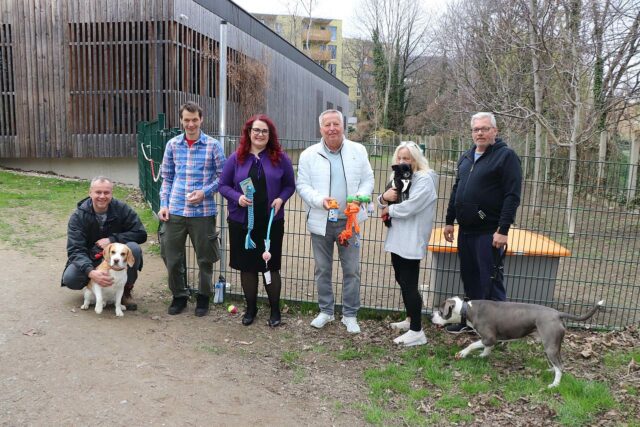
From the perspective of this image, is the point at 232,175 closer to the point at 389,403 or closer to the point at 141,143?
the point at 389,403

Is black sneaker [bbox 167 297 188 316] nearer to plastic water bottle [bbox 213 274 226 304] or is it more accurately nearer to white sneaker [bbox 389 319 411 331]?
plastic water bottle [bbox 213 274 226 304]

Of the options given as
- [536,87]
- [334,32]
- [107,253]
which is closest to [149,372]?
[107,253]

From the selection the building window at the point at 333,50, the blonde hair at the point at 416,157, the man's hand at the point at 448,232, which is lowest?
the man's hand at the point at 448,232

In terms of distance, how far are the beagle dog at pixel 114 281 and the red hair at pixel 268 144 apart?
4.31ft

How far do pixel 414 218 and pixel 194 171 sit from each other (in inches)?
77.2

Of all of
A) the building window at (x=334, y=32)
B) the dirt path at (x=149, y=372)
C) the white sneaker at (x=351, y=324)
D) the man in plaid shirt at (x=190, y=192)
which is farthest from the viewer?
the building window at (x=334, y=32)

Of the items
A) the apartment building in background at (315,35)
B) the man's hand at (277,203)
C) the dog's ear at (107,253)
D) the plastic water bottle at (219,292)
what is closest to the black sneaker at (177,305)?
the plastic water bottle at (219,292)

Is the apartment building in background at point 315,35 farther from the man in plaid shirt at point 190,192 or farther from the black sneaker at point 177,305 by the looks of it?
the black sneaker at point 177,305

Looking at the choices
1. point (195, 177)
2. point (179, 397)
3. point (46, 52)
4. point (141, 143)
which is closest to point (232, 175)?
point (195, 177)

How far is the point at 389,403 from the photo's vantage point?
357 cm

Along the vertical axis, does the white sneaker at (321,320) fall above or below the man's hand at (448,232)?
below

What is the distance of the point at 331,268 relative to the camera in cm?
470

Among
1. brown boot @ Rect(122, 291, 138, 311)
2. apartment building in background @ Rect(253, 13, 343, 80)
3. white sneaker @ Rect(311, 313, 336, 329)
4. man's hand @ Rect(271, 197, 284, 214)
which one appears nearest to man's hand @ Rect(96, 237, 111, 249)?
brown boot @ Rect(122, 291, 138, 311)

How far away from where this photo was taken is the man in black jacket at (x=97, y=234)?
4.63 m
